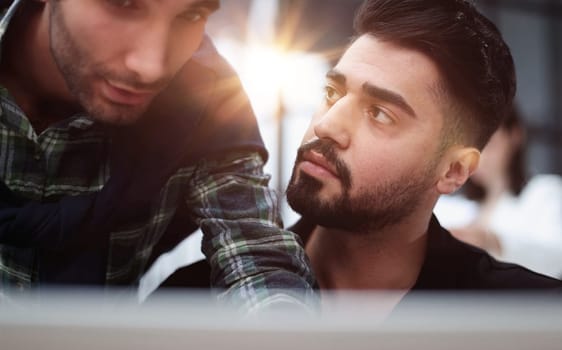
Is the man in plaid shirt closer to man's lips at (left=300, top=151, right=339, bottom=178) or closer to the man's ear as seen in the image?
man's lips at (left=300, top=151, right=339, bottom=178)

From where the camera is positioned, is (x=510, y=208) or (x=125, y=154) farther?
(x=510, y=208)

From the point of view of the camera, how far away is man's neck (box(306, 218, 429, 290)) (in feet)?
2.58

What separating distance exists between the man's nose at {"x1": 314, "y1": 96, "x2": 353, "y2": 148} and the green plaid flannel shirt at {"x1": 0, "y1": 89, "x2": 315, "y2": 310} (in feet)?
0.35

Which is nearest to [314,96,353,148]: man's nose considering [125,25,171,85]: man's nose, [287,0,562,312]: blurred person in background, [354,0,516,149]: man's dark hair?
[287,0,562,312]: blurred person in background

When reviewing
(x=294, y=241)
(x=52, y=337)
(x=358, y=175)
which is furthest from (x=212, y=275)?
(x=52, y=337)

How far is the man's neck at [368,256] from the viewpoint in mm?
785

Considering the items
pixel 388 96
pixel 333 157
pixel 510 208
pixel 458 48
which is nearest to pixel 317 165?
pixel 333 157

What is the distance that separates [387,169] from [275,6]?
26cm

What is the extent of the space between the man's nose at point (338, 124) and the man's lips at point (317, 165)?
27 millimetres

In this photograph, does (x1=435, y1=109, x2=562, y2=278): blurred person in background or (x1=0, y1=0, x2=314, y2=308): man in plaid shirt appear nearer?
(x1=0, y1=0, x2=314, y2=308): man in plaid shirt

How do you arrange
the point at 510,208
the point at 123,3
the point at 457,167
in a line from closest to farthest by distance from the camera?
1. the point at 123,3
2. the point at 457,167
3. the point at 510,208

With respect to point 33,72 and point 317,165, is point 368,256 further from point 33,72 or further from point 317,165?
point 33,72

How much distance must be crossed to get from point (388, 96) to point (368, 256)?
8.3 inches

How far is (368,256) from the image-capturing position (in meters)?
0.79
